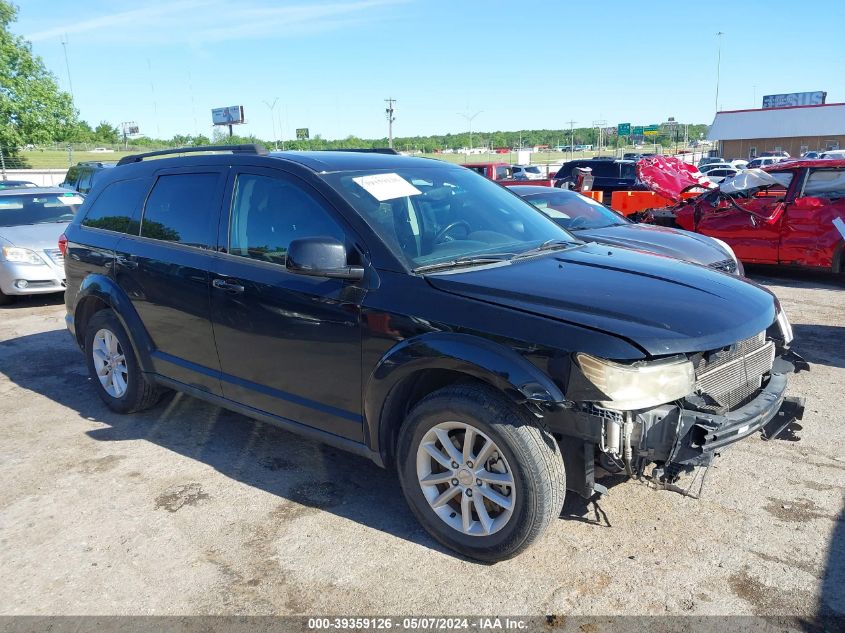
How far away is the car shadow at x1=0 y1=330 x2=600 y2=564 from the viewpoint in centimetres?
360

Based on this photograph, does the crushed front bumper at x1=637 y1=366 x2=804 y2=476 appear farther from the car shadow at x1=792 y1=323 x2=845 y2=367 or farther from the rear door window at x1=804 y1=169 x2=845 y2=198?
the rear door window at x1=804 y1=169 x2=845 y2=198

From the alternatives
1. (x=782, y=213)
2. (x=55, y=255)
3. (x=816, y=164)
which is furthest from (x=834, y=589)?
(x=55, y=255)

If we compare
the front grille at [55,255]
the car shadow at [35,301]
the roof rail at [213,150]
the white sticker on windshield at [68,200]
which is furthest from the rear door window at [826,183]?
the white sticker on windshield at [68,200]

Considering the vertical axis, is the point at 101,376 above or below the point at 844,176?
below

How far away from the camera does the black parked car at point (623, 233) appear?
696cm

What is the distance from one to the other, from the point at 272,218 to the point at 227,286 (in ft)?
1.53

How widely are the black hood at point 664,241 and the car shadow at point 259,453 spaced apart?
3709 millimetres

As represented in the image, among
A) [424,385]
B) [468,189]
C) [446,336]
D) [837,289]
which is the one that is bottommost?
[837,289]

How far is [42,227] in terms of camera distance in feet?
31.4

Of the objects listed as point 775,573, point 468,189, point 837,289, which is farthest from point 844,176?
point 775,573

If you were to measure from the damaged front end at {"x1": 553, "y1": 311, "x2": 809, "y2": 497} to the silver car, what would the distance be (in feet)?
25.0

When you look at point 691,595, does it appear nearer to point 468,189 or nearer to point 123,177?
point 468,189

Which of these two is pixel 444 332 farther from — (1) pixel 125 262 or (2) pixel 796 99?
(2) pixel 796 99

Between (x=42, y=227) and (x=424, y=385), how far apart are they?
8.51 metres
